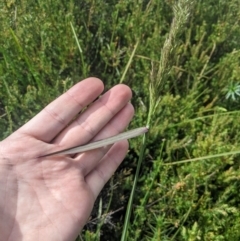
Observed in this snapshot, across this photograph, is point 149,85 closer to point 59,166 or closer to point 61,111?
point 61,111

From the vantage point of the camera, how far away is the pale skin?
1544mm

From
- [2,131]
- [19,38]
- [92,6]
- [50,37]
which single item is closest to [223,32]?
[92,6]

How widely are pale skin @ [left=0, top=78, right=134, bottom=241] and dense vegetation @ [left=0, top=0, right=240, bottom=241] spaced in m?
0.11

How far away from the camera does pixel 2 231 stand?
147 cm

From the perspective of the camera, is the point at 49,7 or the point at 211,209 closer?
the point at 211,209

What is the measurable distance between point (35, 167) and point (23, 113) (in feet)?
1.44

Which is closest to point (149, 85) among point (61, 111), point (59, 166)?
point (61, 111)

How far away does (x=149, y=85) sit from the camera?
1.91 meters

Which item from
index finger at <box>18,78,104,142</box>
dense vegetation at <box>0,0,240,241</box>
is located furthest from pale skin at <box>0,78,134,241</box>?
dense vegetation at <box>0,0,240,241</box>

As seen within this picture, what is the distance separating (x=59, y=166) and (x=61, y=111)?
0.70ft

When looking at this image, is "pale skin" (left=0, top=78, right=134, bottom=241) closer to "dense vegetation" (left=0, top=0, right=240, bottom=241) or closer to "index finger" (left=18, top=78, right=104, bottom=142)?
"index finger" (left=18, top=78, right=104, bottom=142)

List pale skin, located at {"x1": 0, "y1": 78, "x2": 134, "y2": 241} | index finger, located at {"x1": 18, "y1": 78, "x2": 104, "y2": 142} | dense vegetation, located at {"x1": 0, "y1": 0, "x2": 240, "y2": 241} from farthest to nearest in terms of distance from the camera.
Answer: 1. dense vegetation, located at {"x1": 0, "y1": 0, "x2": 240, "y2": 241}
2. index finger, located at {"x1": 18, "y1": 78, "x2": 104, "y2": 142}
3. pale skin, located at {"x1": 0, "y1": 78, "x2": 134, "y2": 241}

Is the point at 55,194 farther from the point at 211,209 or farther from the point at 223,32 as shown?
the point at 223,32

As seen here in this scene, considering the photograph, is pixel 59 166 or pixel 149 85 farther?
pixel 149 85
